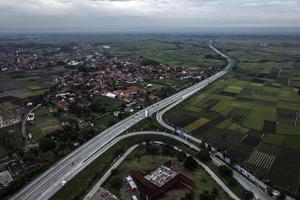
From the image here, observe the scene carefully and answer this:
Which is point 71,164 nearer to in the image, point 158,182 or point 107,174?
point 107,174

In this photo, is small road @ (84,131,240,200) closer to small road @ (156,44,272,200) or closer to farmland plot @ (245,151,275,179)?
small road @ (156,44,272,200)

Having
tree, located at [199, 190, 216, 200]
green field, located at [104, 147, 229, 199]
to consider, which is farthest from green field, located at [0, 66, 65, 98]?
tree, located at [199, 190, 216, 200]

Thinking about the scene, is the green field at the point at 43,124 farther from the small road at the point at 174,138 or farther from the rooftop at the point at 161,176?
the rooftop at the point at 161,176

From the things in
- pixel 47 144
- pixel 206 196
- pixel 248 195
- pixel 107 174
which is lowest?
pixel 107 174

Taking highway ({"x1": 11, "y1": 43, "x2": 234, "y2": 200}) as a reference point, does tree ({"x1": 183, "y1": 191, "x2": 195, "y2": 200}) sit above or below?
above

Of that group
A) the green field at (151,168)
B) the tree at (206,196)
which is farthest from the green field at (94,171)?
the tree at (206,196)

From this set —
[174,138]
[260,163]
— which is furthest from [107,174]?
[260,163]
